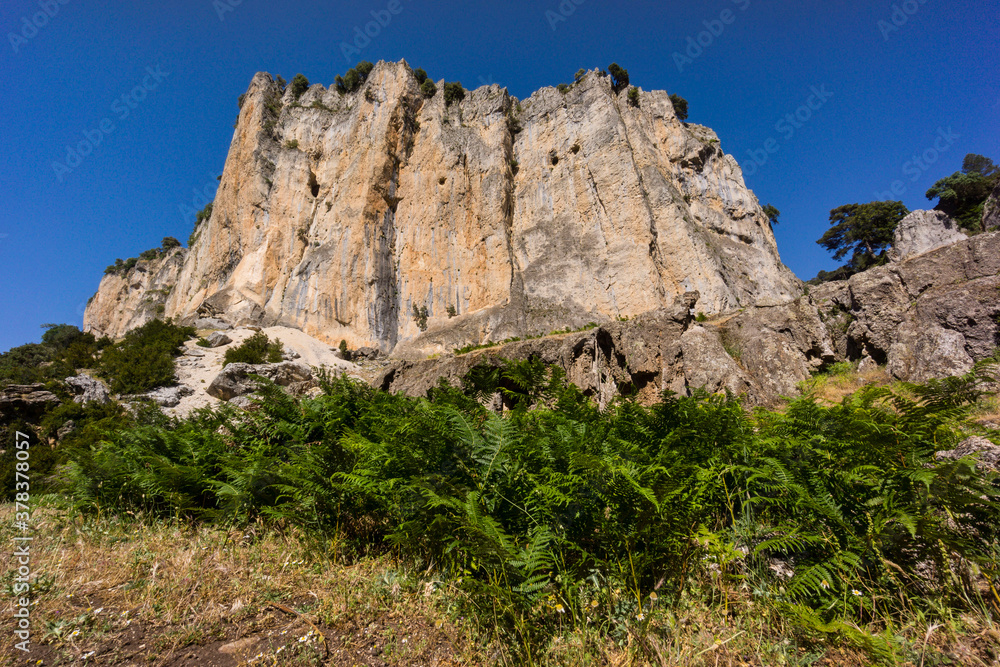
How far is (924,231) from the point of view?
26531 millimetres

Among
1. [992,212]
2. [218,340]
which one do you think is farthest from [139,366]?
[992,212]

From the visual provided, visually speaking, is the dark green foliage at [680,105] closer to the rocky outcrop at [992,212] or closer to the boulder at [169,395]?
the rocky outcrop at [992,212]

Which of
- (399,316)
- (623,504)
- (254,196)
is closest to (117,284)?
(254,196)

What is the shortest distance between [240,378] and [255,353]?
367 centimetres

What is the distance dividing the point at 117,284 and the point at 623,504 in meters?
75.7

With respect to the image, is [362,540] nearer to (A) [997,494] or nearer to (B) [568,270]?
(A) [997,494]

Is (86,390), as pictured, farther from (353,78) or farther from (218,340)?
(353,78)

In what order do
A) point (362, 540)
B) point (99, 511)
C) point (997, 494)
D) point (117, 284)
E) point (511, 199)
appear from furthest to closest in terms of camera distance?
1. point (117, 284)
2. point (511, 199)
3. point (99, 511)
4. point (362, 540)
5. point (997, 494)

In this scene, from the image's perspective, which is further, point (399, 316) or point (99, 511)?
point (399, 316)

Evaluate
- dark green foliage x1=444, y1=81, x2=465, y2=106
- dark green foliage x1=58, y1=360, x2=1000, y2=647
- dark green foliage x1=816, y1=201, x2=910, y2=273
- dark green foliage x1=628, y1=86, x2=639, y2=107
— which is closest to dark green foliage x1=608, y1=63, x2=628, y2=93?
dark green foliage x1=628, y1=86, x2=639, y2=107

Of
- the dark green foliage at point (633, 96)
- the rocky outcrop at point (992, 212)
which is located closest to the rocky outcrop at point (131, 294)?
the dark green foliage at point (633, 96)

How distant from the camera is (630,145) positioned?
29.9m

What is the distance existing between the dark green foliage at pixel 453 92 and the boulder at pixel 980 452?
41299 mm

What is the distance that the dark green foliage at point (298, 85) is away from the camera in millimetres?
40438
